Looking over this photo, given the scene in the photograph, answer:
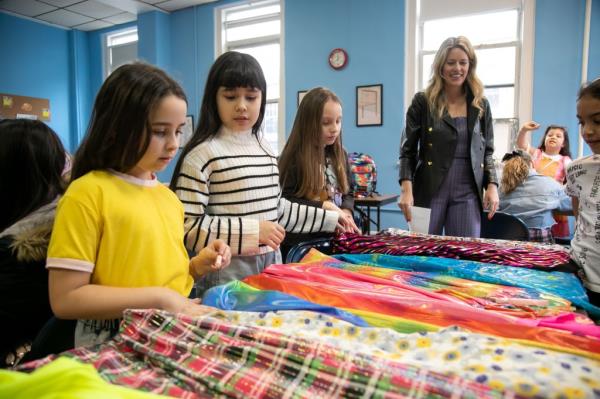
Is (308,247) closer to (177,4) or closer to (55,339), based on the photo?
(55,339)

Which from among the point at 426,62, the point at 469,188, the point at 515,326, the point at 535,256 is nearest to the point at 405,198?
the point at 469,188

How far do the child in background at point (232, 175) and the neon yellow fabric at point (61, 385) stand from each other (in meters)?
0.68

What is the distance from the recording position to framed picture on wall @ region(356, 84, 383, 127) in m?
5.38

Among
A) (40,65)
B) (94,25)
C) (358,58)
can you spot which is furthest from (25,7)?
(358,58)

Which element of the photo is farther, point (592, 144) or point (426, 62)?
point (426, 62)

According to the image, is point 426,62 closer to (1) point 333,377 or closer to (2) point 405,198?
(2) point 405,198

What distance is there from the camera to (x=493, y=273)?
1313mm

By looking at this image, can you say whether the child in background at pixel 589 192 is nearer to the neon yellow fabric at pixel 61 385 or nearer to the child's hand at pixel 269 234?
the child's hand at pixel 269 234

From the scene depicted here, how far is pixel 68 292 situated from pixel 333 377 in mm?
553

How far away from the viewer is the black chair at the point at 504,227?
2.10m

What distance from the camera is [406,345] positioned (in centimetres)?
75

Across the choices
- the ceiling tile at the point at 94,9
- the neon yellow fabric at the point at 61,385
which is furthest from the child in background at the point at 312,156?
the ceiling tile at the point at 94,9

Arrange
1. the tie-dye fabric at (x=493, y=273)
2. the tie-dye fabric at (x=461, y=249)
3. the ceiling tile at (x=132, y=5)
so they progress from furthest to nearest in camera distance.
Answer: the ceiling tile at (x=132, y=5) < the tie-dye fabric at (x=461, y=249) < the tie-dye fabric at (x=493, y=273)

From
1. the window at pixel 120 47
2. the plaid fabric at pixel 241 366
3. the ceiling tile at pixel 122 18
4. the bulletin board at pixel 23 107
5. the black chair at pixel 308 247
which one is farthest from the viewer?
the window at pixel 120 47
